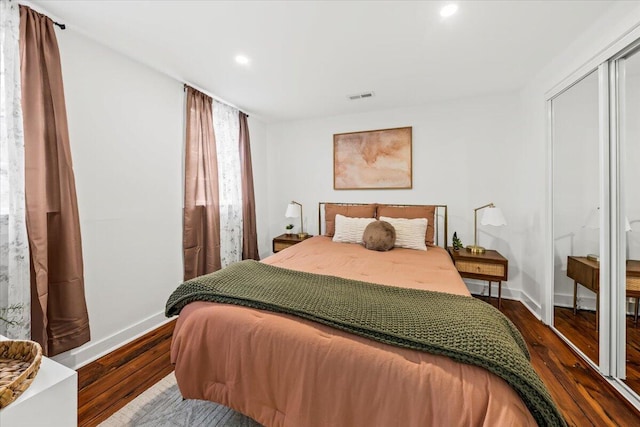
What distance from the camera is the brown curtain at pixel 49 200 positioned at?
1593mm

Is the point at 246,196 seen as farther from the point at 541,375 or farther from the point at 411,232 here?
the point at 541,375

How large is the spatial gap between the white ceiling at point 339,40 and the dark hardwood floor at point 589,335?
2086 millimetres

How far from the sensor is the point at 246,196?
3.52 m

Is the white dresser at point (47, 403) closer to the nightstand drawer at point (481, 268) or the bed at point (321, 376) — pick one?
the bed at point (321, 376)

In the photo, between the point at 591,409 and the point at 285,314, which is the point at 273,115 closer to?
the point at 285,314

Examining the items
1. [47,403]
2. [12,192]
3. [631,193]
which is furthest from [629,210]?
[12,192]

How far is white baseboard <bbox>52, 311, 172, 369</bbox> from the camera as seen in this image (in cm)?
182

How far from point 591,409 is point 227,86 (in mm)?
3779

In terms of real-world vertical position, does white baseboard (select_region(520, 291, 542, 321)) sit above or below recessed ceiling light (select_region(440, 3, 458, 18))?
below

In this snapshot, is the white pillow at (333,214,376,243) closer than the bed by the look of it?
No

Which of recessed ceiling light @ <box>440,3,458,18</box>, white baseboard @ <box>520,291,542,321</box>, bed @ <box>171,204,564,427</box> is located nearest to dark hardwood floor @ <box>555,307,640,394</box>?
white baseboard @ <box>520,291,542,321</box>

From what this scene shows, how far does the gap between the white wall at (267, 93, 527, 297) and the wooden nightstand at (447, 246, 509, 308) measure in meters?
0.52

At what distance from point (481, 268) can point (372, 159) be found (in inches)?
72.4

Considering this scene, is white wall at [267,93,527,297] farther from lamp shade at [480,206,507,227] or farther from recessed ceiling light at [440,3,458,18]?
recessed ceiling light at [440,3,458,18]
